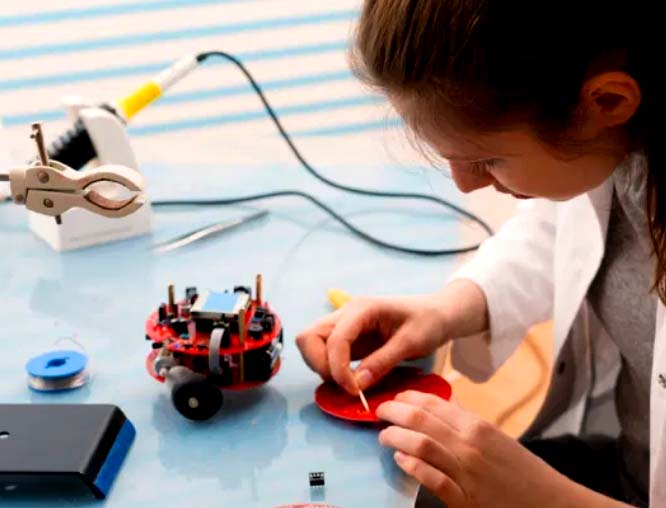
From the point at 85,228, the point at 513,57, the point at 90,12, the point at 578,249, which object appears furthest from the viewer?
the point at 90,12

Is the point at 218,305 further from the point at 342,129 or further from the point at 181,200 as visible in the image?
the point at 342,129

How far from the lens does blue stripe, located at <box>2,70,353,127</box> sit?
1511 mm

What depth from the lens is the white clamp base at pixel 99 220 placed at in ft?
3.38

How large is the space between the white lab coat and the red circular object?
0.51 ft

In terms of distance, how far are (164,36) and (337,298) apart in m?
0.77

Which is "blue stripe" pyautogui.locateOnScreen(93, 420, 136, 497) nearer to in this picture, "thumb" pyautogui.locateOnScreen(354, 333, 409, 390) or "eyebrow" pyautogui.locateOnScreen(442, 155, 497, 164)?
"thumb" pyautogui.locateOnScreen(354, 333, 409, 390)

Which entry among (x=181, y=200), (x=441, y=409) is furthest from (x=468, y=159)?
(x=181, y=200)

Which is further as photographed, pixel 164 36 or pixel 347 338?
pixel 164 36

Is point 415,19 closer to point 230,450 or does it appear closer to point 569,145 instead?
point 569,145

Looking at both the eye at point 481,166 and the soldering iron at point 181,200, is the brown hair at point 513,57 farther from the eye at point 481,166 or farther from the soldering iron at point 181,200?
the soldering iron at point 181,200

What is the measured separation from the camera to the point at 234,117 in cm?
161

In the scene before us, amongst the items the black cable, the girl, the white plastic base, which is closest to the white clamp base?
the white plastic base

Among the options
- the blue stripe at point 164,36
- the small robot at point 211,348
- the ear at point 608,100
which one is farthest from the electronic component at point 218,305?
the blue stripe at point 164,36

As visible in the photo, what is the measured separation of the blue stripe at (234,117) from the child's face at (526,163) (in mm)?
908
